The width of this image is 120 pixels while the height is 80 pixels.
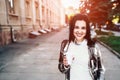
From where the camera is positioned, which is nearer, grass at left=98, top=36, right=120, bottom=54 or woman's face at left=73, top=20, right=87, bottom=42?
woman's face at left=73, top=20, right=87, bottom=42

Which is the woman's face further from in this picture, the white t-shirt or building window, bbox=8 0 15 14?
building window, bbox=8 0 15 14

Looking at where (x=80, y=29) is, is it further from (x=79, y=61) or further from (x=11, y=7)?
(x=11, y=7)

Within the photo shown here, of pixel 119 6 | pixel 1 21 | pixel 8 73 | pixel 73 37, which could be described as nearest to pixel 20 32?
pixel 1 21

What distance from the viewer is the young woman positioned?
2.91 meters

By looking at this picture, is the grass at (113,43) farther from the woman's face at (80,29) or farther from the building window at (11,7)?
the woman's face at (80,29)

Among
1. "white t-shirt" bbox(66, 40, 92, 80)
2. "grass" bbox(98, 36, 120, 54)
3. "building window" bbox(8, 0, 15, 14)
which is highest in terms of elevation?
"building window" bbox(8, 0, 15, 14)

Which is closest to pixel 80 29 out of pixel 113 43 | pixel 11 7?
pixel 113 43

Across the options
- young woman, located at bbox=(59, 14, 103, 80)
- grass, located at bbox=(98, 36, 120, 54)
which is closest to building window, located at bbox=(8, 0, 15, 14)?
grass, located at bbox=(98, 36, 120, 54)

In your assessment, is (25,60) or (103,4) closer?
(25,60)

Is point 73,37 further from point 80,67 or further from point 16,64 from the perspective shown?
point 16,64

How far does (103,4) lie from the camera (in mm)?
28641

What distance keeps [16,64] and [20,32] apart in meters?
11.5

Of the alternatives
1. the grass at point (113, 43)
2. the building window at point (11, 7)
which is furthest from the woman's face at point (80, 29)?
the building window at point (11, 7)

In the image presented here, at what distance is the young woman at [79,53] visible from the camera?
9.55 ft
